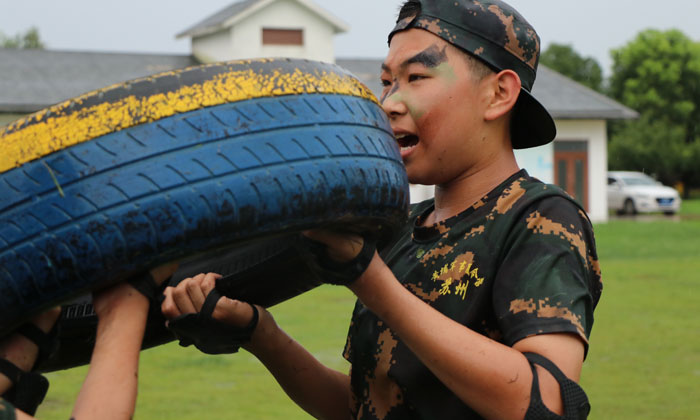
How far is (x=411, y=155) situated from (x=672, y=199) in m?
29.5

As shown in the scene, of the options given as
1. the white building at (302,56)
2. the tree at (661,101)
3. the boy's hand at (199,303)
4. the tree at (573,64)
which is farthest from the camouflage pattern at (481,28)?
the tree at (573,64)

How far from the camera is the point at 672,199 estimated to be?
96.4 ft

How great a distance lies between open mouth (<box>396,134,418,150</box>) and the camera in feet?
6.04

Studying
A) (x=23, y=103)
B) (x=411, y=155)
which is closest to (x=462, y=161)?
(x=411, y=155)

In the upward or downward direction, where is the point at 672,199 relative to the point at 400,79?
downward

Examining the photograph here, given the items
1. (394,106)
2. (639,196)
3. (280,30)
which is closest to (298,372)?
(394,106)

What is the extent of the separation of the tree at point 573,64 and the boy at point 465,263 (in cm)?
6619

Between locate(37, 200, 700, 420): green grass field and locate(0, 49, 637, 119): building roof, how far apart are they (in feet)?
52.0

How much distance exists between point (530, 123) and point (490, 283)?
453mm

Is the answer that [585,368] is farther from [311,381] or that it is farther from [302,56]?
[302,56]

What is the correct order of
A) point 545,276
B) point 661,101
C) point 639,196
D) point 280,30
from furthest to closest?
point 661,101 < point 639,196 < point 280,30 < point 545,276

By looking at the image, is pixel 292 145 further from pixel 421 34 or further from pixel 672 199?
pixel 672 199

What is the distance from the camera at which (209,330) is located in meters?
1.87

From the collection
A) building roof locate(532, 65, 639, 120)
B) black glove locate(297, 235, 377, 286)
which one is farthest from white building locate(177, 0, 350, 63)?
black glove locate(297, 235, 377, 286)
